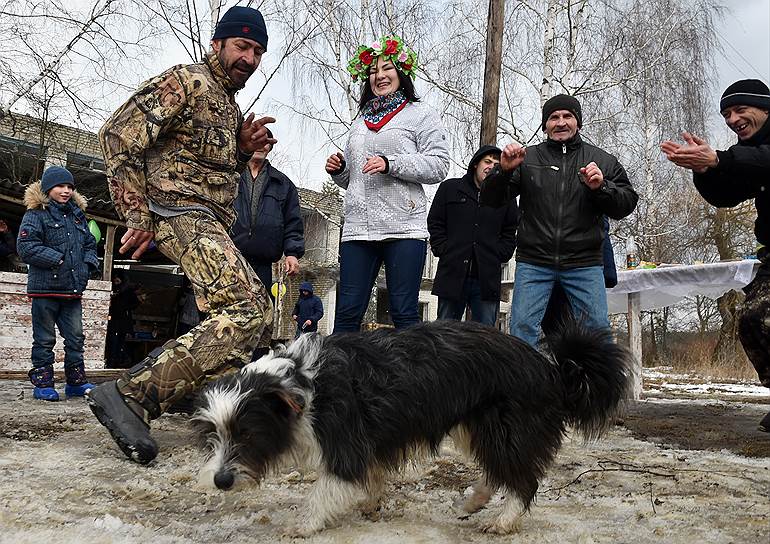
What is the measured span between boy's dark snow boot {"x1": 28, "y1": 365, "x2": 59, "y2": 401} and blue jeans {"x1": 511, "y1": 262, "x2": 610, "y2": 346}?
4.18 metres

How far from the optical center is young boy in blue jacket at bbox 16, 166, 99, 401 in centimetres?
577

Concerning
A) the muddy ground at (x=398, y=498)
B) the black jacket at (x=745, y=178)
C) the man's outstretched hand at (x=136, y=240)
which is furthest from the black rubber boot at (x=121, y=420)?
the black jacket at (x=745, y=178)

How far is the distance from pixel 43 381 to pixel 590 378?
5.05 metres

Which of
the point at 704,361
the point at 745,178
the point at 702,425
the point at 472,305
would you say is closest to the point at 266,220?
the point at 472,305

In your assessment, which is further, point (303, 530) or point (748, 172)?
point (748, 172)

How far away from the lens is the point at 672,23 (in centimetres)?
1667

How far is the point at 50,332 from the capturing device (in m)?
5.92

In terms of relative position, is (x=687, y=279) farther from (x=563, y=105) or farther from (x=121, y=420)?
(x=121, y=420)

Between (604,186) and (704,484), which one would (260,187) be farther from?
(704,484)

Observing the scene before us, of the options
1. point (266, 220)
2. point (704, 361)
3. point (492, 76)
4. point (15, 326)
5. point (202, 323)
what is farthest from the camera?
point (704, 361)

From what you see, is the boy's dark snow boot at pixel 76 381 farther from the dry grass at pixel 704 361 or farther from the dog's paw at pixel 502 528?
the dry grass at pixel 704 361

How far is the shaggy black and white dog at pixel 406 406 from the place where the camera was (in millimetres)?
2449

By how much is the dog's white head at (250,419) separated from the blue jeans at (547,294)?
2175 mm

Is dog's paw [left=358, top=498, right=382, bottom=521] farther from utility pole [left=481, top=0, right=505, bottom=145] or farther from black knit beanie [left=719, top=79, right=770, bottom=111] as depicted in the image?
utility pole [left=481, top=0, right=505, bottom=145]
